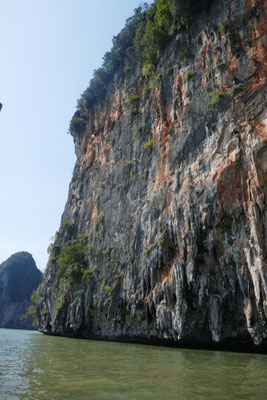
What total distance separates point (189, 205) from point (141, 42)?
1920cm

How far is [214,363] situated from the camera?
12.2m

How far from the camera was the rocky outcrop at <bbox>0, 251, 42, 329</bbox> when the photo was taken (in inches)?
3639

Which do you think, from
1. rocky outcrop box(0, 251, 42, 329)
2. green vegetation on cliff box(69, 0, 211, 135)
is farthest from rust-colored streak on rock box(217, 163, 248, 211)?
rocky outcrop box(0, 251, 42, 329)

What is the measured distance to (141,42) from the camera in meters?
30.4

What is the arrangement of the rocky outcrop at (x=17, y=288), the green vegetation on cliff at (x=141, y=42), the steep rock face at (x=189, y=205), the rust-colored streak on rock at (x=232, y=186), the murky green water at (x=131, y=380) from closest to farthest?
the murky green water at (x=131, y=380), the steep rock face at (x=189, y=205), the rust-colored streak on rock at (x=232, y=186), the green vegetation on cliff at (x=141, y=42), the rocky outcrop at (x=17, y=288)

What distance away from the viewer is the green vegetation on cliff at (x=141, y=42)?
25289 mm

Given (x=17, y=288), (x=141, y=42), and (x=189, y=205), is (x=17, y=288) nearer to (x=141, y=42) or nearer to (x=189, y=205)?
(x=141, y=42)

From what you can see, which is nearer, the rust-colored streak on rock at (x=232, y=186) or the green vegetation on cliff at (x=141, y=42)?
the rust-colored streak on rock at (x=232, y=186)

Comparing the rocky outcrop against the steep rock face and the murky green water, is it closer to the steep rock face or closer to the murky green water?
the steep rock face

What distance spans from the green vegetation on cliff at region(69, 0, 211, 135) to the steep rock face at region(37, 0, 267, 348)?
1.20m

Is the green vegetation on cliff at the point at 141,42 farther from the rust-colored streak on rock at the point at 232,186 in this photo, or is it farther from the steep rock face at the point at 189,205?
the rust-colored streak on rock at the point at 232,186

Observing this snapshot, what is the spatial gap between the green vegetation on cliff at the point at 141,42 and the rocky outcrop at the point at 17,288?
233 feet

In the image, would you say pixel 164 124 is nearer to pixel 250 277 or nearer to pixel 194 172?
pixel 194 172

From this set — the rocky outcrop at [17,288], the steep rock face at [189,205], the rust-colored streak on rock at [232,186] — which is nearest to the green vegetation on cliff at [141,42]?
the steep rock face at [189,205]
